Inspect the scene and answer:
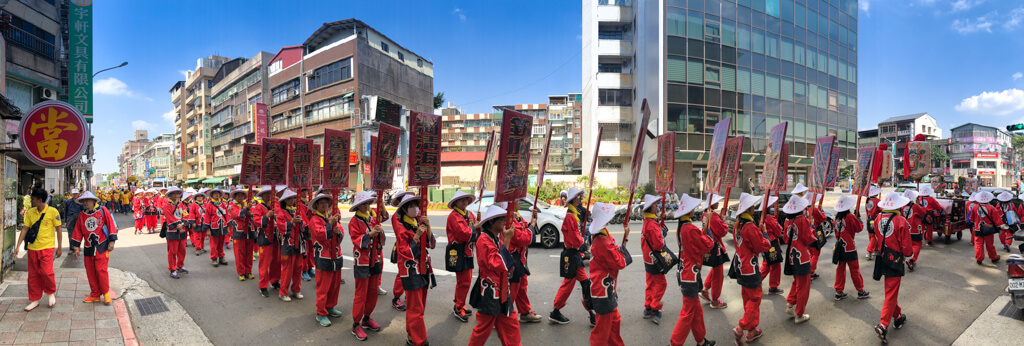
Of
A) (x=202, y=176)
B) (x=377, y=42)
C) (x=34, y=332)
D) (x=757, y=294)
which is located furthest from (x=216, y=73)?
(x=757, y=294)

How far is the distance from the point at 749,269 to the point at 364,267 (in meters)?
4.40

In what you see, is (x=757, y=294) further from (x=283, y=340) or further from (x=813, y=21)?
(x=813, y=21)

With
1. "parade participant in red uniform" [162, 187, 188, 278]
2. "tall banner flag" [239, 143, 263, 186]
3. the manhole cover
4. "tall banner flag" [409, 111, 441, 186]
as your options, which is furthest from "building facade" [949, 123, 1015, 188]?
the manhole cover

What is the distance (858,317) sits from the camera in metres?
5.85

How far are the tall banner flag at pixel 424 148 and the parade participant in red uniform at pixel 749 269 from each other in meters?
3.61

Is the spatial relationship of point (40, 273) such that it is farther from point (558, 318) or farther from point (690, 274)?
point (690, 274)

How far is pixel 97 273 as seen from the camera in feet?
20.5

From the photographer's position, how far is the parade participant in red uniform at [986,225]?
28.1 feet

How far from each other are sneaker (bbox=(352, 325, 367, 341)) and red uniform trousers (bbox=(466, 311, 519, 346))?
1740 mm

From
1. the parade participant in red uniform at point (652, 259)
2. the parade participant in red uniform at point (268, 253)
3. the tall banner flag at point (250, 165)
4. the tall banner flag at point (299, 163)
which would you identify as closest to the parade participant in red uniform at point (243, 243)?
the tall banner flag at point (250, 165)

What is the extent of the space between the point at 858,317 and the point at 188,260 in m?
12.8

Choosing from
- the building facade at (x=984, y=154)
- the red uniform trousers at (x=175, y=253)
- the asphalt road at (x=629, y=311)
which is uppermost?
the building facade at (x=984, y=154)

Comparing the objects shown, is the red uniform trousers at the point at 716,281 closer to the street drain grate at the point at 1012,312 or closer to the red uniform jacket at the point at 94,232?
the street drain grate at the point at 1012,312

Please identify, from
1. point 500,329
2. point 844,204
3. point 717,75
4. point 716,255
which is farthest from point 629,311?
point 717,75
